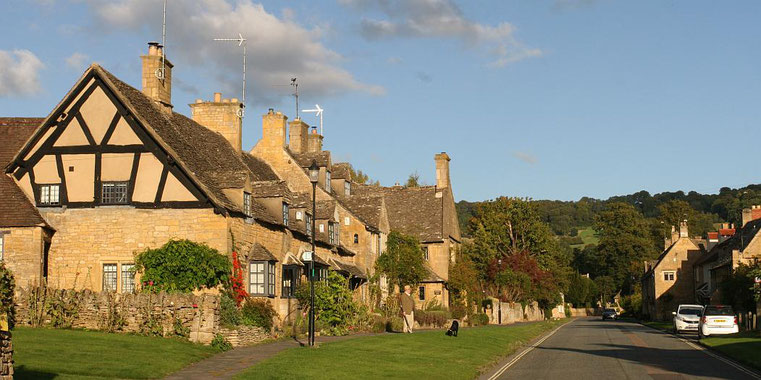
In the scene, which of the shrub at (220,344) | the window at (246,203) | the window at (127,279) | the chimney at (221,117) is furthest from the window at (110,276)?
the chimney at (221,117)

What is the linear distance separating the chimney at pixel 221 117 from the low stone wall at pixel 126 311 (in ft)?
53.7

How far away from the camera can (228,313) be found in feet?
94.1

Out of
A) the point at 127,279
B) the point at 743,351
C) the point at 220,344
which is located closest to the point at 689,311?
the point at 743,351

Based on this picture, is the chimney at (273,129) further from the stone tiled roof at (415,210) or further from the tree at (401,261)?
the stone tiled roof at (415,210)

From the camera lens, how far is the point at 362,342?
28.2 metres

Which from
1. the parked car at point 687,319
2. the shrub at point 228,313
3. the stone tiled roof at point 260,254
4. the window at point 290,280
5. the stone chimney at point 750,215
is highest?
the stone chimney at point 750,215

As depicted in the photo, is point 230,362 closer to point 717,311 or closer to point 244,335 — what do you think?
point 244,335

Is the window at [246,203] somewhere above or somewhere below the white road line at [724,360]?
above

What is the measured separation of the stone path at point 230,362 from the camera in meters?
20.1

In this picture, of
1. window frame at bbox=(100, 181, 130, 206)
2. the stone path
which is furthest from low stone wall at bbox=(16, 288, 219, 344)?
window frame at bbox=(100, 181, 130, 206)

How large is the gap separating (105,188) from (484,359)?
→ 1652 cm

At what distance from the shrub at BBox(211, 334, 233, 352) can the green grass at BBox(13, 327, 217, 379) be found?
46 centimetres

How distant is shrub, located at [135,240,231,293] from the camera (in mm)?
30875

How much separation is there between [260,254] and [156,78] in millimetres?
9633
